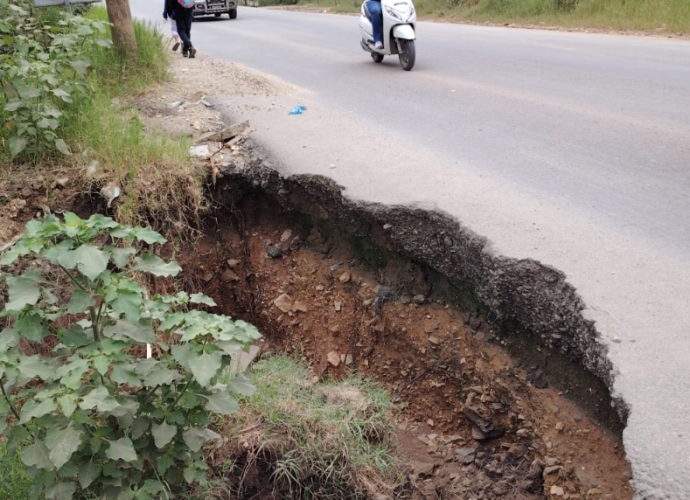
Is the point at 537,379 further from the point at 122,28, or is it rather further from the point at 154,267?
the point at 122,28

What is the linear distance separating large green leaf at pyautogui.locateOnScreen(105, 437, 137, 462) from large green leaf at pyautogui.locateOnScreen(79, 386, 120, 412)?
0.21 metres

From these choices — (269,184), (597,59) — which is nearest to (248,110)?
(269,184)

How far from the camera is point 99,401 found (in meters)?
2.23

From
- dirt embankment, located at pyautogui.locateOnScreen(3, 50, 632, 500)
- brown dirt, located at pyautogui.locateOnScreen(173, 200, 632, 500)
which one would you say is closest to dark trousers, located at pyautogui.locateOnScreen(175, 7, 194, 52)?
dirt embankment, located at pyautogui.locateOnScreen(3, 50, 632, 500)

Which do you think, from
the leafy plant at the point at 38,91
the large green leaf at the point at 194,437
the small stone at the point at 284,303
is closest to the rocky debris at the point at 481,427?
the large green leaf at the point at 194,437

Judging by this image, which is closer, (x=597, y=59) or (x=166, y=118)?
(x=166, y=118)

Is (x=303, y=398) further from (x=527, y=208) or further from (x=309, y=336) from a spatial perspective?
(x=527, y=208)

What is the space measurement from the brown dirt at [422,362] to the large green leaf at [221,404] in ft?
4.10

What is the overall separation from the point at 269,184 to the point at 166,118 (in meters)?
1.65

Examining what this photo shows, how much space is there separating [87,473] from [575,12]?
45.7 feet

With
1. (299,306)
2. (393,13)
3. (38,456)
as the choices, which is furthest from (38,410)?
(393,13)

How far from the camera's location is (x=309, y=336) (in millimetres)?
4789

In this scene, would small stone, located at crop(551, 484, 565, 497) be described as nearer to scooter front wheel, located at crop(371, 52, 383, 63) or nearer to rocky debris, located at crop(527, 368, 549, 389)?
rocky debris, located at crop(527, 368, 549, 389)

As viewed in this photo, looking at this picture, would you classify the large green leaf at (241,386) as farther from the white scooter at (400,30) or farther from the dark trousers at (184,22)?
the dark trousers at (184,22)
